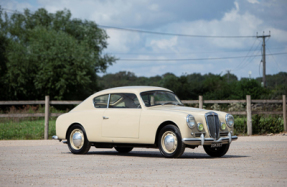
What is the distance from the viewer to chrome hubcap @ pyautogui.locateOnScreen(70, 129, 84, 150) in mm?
11398

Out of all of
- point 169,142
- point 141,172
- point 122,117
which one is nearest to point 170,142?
point 169,142

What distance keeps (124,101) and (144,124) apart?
1.05 m

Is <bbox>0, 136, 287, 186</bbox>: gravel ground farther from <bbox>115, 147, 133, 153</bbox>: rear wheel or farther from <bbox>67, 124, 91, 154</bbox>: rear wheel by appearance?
<bbox>115, 147, 133, 153</bbox>: rear wheel

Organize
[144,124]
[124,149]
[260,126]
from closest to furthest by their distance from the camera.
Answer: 1. [144,124]
2. [124,149]
3. [260,126]

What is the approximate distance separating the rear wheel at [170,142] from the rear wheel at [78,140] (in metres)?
2.31

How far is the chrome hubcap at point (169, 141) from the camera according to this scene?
9.79m

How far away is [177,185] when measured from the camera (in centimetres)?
627

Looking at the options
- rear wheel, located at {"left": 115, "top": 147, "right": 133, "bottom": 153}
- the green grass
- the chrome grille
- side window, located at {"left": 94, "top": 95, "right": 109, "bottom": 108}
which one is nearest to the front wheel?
the chrome grille

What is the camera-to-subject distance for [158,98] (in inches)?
434

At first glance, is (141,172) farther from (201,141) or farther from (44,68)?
(44,68)

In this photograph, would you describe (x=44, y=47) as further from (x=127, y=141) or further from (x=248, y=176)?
(x=248, y=176)

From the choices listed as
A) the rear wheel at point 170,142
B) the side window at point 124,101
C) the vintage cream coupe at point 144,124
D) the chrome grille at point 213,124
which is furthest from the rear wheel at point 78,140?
the chrome grille at point 213,124

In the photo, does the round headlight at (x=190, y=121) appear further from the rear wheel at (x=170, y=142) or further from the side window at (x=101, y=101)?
the side window at (x=101, y=101)

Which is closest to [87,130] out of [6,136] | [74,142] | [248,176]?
[74,142]
